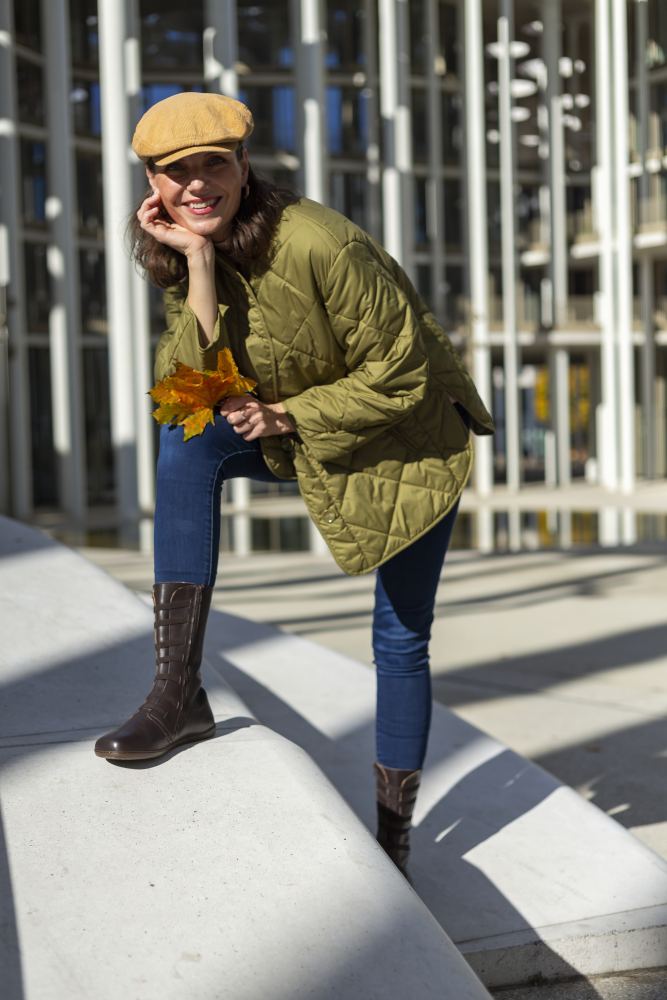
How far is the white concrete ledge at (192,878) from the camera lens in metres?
1.93

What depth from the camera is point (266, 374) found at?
2.56 meters

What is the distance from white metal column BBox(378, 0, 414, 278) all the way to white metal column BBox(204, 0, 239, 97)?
2.64 m

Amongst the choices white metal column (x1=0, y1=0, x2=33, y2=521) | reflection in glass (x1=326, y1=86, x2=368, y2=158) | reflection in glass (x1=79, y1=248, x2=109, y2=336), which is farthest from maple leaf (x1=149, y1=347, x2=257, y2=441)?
reflection in glass (x1=326, y1=86, x2=368, y2=158)

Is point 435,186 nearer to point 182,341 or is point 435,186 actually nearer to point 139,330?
point 139,330

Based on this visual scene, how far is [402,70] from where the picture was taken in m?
20.0

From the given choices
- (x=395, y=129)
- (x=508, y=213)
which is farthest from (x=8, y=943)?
(x=508, y=213)

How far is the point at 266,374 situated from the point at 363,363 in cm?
21

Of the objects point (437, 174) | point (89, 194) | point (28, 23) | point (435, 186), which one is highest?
point (28, 23)

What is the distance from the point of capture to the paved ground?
412 cm

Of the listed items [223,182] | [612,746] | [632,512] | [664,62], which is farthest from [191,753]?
[664,62]

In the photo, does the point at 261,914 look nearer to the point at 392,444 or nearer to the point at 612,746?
the point at 392,444

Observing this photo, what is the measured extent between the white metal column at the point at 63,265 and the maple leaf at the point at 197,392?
693 inches

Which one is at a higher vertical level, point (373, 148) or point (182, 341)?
point (373, 148)

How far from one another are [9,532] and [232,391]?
1.88 m
